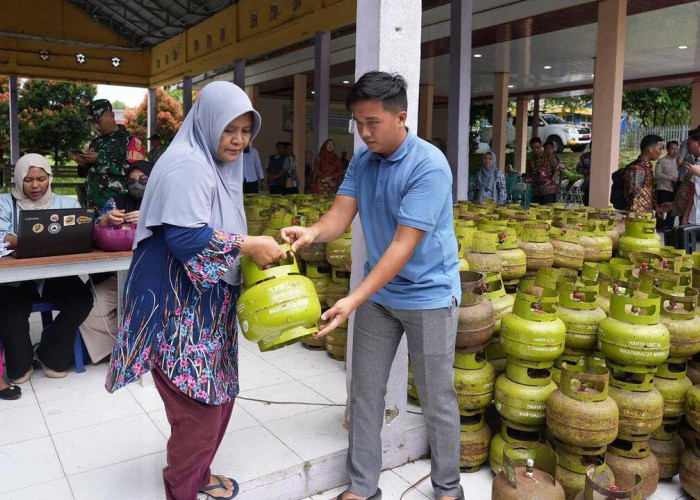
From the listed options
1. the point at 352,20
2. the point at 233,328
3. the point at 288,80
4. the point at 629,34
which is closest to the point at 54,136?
the point at 288,80

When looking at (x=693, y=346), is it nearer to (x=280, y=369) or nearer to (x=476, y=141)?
(x=280, y=369)

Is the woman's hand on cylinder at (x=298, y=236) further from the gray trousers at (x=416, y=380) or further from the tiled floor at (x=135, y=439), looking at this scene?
the tiled floor at (x=135, y=439)

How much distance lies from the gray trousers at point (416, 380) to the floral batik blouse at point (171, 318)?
0.59 meters

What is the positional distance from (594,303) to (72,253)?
277cm

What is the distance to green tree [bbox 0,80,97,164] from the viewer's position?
23188 millimetres

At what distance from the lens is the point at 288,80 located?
1844 centimetres

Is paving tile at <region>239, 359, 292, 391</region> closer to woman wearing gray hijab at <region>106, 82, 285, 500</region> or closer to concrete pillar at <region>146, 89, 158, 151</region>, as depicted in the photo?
woman wearing gray hijab at <region>106, 82, 285, 500</region>

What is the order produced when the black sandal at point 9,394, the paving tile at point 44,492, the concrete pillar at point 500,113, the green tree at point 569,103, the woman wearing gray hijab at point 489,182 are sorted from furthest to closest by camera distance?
1. the green tree at point 569,103
2. the concrete pillar at point 500,113
3. the woman wearing gray hijab at point 489,182
4. the black sandal at point 9,394
5. the paving tile at point 44,492

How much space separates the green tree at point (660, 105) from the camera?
2034cm

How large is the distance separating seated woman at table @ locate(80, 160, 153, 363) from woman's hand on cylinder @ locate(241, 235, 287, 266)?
1903mm

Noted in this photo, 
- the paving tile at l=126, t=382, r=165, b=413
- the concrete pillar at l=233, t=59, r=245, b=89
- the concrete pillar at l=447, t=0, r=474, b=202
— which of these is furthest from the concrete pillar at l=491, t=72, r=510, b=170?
the paving tile at l=126, t=382, r=165, b=413

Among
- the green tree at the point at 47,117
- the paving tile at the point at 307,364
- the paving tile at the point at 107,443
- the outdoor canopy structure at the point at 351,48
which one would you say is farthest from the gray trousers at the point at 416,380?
the green tree at the point at 47,117

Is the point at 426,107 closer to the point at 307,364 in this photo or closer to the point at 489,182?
the point at 489,182

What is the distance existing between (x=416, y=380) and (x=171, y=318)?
0.98 m
